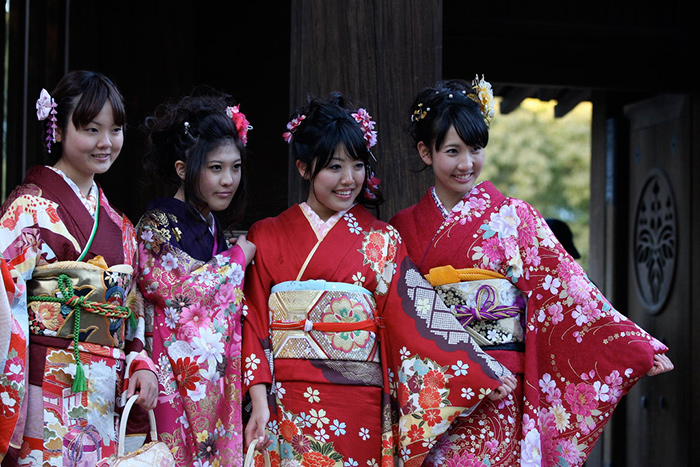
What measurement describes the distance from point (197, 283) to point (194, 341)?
180mm

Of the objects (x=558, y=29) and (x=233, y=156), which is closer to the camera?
(x=233, y=156)

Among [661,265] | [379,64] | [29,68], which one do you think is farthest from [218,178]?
[661,265]

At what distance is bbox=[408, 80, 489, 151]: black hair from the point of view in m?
2.81

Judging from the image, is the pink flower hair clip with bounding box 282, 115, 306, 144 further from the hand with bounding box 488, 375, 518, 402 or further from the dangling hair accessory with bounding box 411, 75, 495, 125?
the hand with bounding box 488, 375, 518, 402

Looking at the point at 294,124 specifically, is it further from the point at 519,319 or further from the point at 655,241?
the point at 655,241

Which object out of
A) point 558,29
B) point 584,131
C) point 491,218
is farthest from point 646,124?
point 584,131

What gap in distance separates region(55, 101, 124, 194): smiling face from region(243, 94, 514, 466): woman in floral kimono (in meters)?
0.56

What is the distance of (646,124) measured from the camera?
5449mm

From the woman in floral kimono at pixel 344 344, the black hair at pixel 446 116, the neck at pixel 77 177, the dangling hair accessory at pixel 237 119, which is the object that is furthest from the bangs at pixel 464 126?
the neck at pixel 77 177

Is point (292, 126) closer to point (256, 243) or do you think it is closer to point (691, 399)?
point (256, 243)

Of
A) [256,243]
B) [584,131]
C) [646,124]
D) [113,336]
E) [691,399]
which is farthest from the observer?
[584,131]

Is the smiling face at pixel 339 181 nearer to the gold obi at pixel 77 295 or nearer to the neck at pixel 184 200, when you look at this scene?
the neck at pixel 184 200

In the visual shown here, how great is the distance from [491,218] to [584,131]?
1433 centimetres

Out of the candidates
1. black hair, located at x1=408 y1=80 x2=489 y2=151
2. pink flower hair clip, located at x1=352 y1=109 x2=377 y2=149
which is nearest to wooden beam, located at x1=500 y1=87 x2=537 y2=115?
black hair, located at x1=408 y1=80 x2=489 y2=151
